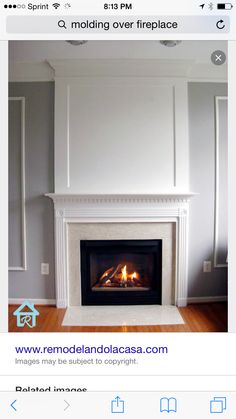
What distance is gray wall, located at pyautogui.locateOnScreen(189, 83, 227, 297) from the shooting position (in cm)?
109

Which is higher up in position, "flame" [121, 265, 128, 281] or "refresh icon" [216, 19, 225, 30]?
"refresh icon" [216, 19, 225, 30]

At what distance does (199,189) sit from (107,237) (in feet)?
1.80

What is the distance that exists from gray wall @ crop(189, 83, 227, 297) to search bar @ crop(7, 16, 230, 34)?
0.75 meters

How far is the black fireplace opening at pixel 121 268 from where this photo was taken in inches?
47.6

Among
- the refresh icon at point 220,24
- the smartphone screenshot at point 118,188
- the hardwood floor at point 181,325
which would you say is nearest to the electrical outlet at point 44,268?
the smartphone screenshot at point 118,188

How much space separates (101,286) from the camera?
122 cm

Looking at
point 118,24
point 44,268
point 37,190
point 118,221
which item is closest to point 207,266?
point 118,221

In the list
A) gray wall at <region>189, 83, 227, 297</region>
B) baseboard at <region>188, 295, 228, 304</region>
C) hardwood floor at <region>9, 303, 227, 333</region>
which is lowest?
baseboard at <region>188, 295, 228, 304</region>

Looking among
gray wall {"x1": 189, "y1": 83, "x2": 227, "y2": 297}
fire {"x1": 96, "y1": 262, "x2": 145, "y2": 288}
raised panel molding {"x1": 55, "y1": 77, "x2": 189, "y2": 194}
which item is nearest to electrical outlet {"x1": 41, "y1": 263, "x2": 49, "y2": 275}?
fire {"x1": 96, "y1": 262, "x2": 145, "y2": 288}

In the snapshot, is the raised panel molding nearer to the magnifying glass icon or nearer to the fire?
the fire
